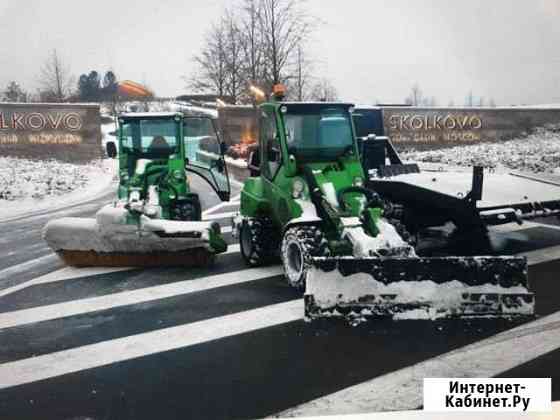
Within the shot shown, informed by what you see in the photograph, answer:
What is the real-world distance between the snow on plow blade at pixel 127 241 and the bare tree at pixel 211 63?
65.6 inches

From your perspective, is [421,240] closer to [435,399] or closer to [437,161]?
[437,161]

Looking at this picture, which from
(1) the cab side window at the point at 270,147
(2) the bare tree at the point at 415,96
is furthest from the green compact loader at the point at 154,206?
(2) the bare tree at the point at 415,96

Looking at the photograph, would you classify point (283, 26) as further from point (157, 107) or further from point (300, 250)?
point (157, 107)

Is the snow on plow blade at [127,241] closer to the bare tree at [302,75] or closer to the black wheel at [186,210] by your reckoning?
the black wheel at [186,210]

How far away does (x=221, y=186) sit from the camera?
31.2 feet

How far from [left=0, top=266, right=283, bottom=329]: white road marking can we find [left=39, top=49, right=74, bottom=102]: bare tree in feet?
6.69

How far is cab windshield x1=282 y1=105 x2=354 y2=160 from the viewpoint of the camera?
558 centimetres

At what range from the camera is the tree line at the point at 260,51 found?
4840mm

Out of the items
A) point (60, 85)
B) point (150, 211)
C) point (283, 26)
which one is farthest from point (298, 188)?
point (60, 85)

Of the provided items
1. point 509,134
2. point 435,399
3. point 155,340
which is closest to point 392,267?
point 435,399

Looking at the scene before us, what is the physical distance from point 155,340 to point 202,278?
6.02 ft

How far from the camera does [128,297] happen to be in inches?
211

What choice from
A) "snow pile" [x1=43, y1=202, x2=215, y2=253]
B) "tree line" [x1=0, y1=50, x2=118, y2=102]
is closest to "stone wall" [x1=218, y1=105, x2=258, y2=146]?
"snow pile" [x1=43, y1=202, x2=215, y2=253]

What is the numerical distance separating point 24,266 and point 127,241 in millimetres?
1714
